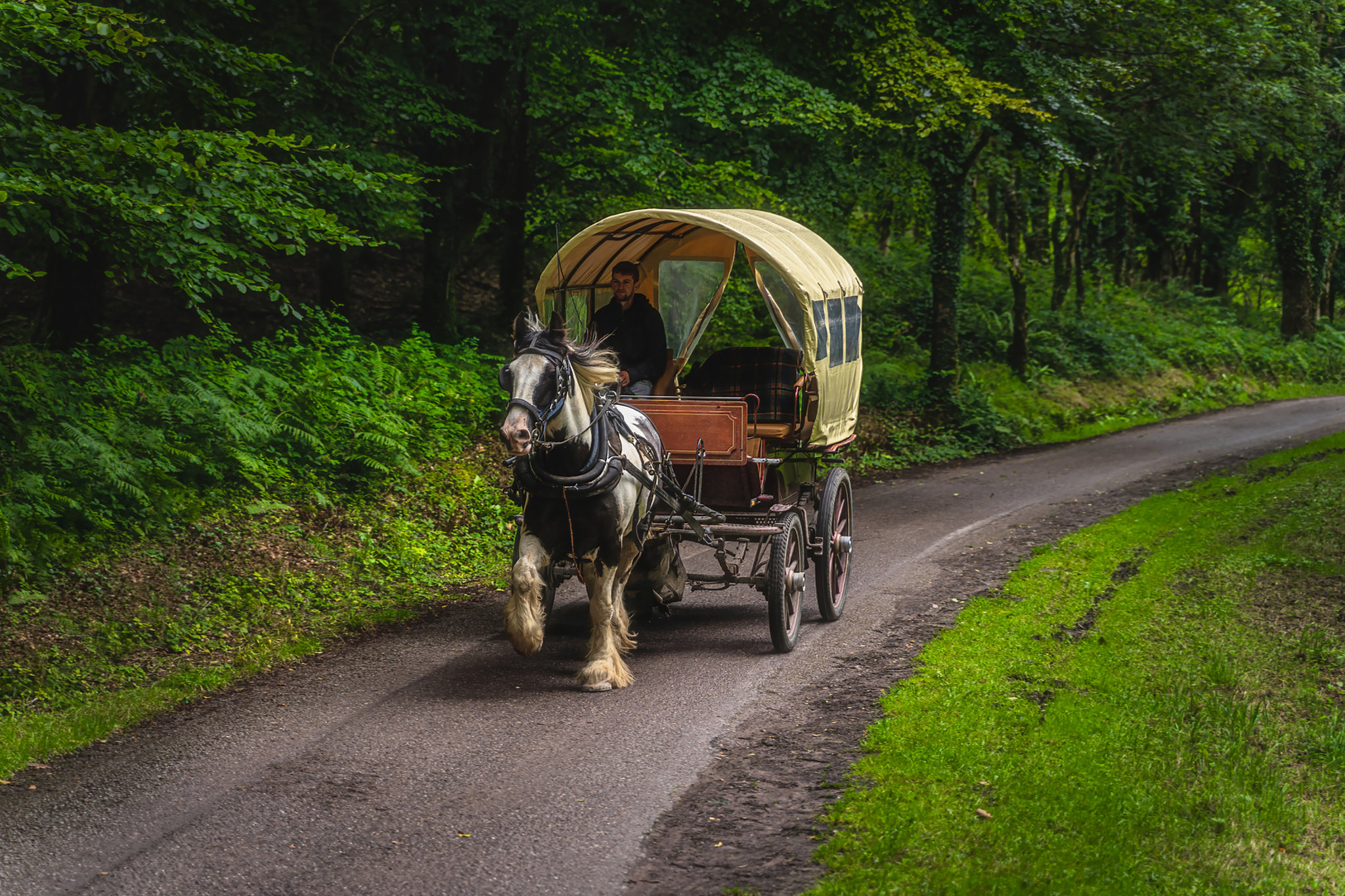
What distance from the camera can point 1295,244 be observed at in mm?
29922

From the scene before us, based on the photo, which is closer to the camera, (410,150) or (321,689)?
(321,689)

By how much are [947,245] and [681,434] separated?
42.5 feet

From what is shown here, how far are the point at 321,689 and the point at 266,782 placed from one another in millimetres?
1556

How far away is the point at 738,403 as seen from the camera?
310 inches

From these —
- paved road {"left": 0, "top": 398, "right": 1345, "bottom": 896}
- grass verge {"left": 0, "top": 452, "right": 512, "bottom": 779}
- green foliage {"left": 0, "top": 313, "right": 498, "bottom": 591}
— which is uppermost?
green foliage {"left": 0, "top": 313, "right": 498, "bottom": 591}

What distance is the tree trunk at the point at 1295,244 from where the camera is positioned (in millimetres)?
29297

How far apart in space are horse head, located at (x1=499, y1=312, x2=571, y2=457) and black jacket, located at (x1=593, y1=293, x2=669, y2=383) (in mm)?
2042

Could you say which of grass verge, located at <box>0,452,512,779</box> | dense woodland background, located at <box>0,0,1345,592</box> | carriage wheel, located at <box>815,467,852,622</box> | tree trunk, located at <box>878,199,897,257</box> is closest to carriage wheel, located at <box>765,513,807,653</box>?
carriage wheel, located at <box>815,467,852,622</box>

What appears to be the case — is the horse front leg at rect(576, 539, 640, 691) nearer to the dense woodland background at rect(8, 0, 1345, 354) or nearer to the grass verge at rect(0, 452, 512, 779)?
the grass verge at rect(0, 452, 512, 779)

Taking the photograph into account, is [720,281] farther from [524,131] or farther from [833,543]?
[524,131]

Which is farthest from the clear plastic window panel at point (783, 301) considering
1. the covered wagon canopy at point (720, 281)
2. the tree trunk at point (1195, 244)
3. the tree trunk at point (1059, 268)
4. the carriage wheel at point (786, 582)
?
the tree trunk at point (1195, 244)

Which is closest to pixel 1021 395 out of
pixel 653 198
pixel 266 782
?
pixel 653 198

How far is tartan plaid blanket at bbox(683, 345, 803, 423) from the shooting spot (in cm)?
867

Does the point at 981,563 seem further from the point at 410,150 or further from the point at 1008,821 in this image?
the point at 410,150
